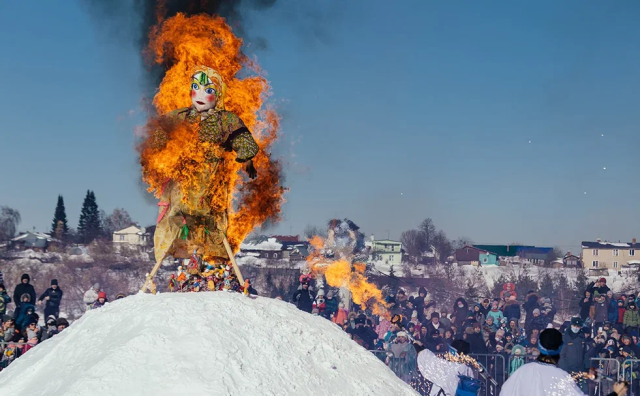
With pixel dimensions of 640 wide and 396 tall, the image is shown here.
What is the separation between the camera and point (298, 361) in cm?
648

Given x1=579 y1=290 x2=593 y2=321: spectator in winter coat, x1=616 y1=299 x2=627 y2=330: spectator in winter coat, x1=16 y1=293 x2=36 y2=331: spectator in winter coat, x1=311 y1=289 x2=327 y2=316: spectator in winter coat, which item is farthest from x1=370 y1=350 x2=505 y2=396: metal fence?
x1=16 y1=293 x2=36 y2=331: spectator in winter coat

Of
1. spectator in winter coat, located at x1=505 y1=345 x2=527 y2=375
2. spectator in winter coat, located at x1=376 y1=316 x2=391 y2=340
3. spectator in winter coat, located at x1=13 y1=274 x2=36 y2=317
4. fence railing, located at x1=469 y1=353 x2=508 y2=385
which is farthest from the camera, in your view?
spectator in winter coat, located at x1=376 y1=316 x2=391 y2=340

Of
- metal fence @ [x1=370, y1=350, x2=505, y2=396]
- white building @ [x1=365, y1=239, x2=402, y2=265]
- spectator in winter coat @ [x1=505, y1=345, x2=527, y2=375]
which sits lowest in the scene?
metal fence @ [x1=370, y1=350, x2=505, y2=396]

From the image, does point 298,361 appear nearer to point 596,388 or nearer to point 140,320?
point 140,320

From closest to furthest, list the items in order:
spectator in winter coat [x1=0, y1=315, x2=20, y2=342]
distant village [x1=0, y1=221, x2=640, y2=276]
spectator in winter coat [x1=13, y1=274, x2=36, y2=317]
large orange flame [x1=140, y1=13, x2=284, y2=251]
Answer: large orange flame [x1=140, y1=13, x2=284, y2=251] < spectator in winter coat [x1=0, y1=315, x2=20, y2=342] < spectator in winter coat [x1=13, y1=274, x2=36, y2=317] < distant village [x1=0, y1=221, x2=640, y2=276]

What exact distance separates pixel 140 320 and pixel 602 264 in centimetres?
3519

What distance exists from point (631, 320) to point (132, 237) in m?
23.1

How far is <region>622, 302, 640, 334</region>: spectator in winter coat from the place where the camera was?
14.0 meters

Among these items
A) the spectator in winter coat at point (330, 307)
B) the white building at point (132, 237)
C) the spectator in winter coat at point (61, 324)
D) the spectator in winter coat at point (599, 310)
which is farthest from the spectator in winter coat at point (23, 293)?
the spectator in winter coat at point (599, 310)

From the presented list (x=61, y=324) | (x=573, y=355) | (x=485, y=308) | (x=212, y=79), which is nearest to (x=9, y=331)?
(x=61, y=324)

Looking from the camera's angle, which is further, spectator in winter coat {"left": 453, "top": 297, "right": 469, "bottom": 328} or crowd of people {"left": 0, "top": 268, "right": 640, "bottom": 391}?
spectator in winter coat {"left": 453, "top": 297, "right": 469, "bottom": 328}

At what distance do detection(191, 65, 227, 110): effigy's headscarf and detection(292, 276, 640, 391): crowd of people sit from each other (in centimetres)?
589

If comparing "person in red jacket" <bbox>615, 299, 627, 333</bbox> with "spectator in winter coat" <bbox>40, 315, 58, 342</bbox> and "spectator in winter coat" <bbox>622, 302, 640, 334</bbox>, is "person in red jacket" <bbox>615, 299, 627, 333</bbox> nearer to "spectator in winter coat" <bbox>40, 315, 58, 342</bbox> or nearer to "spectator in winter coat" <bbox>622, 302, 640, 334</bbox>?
"spectator in winter coat" <bbox>622, 302, 640, 334</bbox>

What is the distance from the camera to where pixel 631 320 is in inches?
554
